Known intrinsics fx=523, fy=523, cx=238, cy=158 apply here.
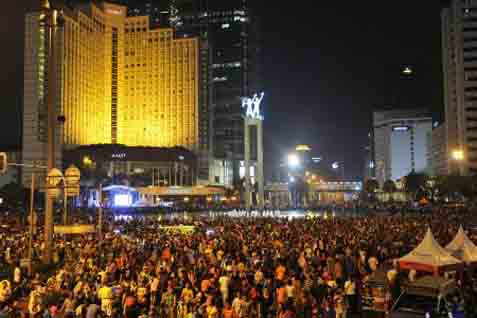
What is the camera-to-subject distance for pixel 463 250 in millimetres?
16656

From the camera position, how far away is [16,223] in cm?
3853

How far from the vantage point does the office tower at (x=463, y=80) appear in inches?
4628

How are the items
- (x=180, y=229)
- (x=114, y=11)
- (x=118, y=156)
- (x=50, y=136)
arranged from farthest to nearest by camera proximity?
(x=114, y=11) → (x=118, y=156) → (x=180, y=229) → (x=50, y=136)

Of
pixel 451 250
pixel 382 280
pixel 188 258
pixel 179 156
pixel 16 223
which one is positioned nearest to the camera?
pixel 382 280

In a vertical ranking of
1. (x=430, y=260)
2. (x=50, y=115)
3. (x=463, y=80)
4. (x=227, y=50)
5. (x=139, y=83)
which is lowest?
(x=430, y=260)

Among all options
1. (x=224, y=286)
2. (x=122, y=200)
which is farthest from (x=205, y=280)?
(x=122, y=200)

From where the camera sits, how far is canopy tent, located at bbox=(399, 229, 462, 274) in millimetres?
14867

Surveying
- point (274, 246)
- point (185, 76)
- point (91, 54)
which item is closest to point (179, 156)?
point (185, 76)

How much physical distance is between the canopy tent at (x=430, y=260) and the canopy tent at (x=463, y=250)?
2.49ft

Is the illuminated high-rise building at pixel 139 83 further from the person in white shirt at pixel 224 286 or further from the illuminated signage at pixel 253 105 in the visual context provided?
the person in white shirt at pixel 224 286

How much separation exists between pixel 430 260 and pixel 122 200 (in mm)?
90086

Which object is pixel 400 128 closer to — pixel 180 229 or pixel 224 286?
pixel 180 229

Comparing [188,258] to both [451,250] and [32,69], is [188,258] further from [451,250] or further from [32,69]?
[32,69]

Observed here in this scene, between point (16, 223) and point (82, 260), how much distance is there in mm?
22245
